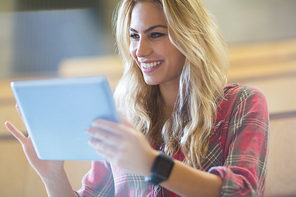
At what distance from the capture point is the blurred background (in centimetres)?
139

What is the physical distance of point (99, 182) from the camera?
103 cm

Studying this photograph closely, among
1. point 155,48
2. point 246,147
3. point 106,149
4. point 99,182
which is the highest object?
point 155,48

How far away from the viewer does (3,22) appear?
71.8 inches

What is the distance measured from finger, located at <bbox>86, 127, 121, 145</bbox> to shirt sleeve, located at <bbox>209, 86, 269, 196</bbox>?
0.29 m

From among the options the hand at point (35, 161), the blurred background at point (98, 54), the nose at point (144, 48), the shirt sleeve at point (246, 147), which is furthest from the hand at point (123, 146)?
the blurred background at point (98, 54)

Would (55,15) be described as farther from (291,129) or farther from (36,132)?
(291,129)

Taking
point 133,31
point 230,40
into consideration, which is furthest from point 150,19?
point 230,40

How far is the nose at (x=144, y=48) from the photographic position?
3.14 feet

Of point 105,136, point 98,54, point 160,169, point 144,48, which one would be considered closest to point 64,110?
point 105,136

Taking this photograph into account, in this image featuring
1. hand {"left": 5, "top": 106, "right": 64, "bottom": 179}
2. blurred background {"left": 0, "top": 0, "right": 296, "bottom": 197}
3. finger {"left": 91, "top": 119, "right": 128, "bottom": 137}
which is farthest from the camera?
blurred background {"left": 0, "top": 0, "right": 296, "bottom": 197}

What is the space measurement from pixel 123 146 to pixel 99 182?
0.57m

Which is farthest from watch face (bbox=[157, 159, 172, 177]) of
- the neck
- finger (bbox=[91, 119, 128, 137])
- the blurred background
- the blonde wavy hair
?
the blurred background

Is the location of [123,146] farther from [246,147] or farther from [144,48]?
[144,48]

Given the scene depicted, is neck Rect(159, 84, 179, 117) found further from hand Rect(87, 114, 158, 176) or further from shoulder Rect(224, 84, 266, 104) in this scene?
hand Rect(87, 114, 158, 176)
